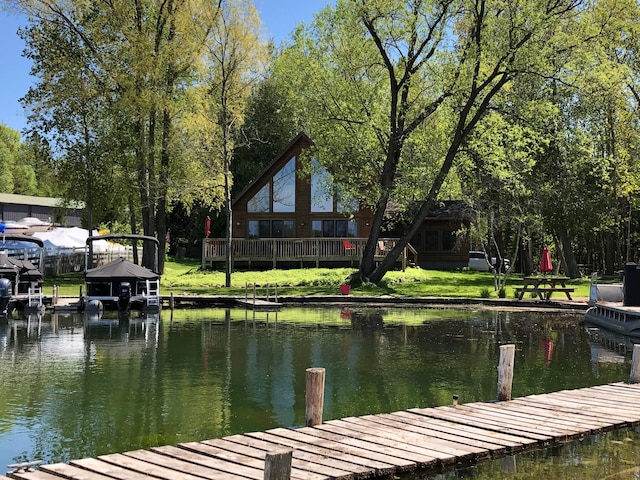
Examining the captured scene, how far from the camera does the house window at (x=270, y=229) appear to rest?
41.9 metres

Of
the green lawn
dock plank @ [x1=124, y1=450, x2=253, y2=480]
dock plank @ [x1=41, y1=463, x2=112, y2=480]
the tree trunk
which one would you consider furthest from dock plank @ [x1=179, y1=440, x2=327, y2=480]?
the tree trunk

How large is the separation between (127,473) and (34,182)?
9831 centimetres

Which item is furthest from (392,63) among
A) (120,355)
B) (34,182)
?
(34,182)

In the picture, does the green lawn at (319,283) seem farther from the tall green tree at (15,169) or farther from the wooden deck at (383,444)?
the tall green tree at (15,169)

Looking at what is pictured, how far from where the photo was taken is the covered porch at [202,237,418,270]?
39.6 metres

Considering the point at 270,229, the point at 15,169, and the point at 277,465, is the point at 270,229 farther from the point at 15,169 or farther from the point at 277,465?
the point at 15,169

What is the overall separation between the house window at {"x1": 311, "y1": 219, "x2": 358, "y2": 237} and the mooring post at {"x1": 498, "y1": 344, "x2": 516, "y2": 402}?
30.3 m

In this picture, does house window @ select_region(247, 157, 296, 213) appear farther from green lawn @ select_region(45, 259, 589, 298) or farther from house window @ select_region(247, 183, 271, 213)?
green lawn @ select_region(45, 259, 589, 298)

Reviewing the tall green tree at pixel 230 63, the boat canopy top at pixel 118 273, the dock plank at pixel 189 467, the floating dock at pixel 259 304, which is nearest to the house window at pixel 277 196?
the tall green tree at pixel 230 63

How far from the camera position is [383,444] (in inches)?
335

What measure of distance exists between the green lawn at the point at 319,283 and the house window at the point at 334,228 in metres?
4.13

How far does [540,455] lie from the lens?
345 inches

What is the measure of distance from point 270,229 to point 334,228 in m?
3.67

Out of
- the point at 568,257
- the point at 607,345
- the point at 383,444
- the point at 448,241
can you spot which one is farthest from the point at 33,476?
the point at 448,241
